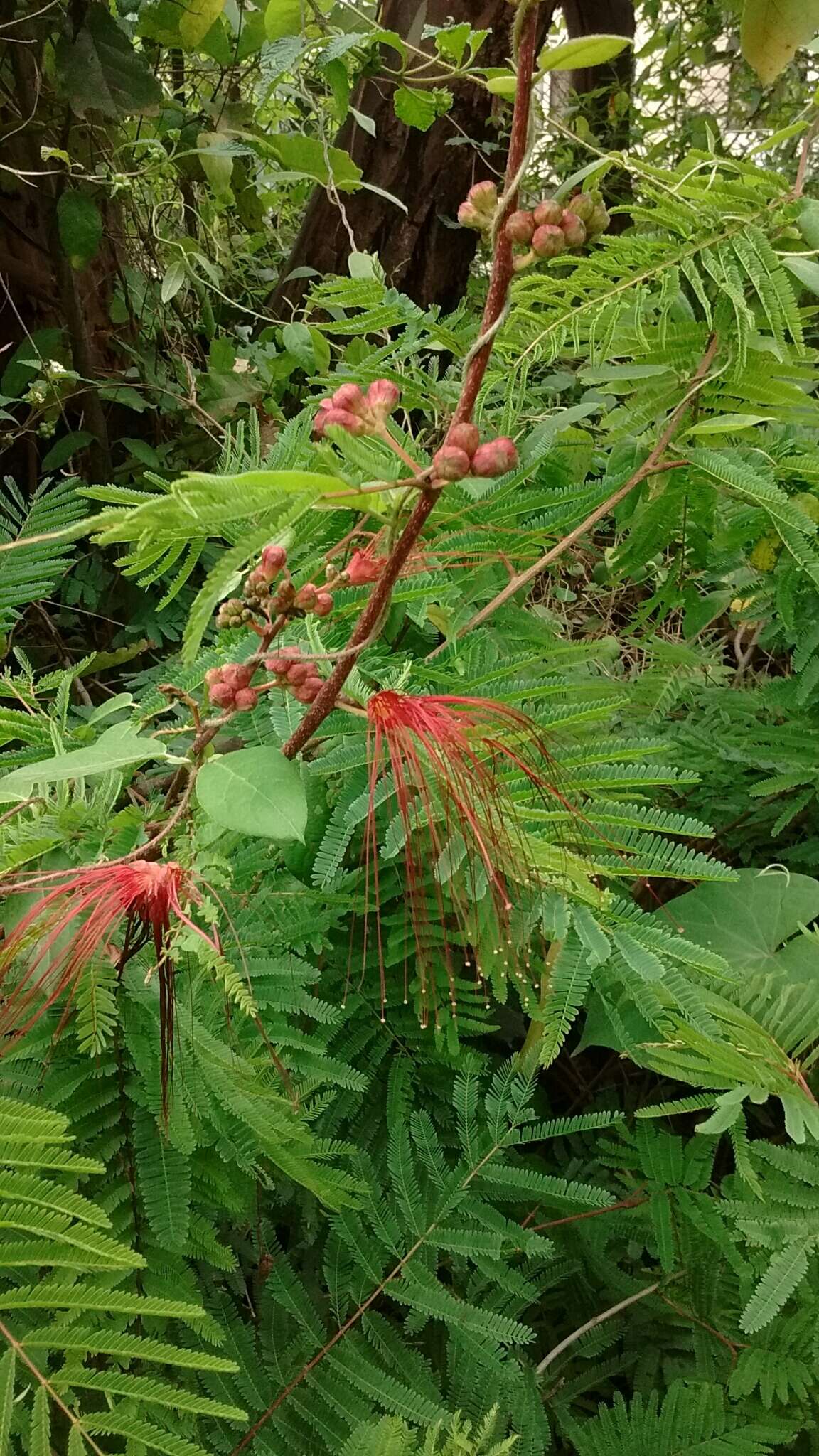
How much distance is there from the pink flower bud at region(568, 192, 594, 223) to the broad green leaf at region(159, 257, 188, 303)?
3.27 feet

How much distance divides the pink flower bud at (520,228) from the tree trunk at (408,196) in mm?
1175

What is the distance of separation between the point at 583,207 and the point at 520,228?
4cm

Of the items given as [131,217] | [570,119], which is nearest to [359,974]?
[131,217]

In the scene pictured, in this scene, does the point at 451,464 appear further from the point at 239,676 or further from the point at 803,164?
the point at 803,164

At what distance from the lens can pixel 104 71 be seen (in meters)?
1.13

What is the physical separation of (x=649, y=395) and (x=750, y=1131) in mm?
656

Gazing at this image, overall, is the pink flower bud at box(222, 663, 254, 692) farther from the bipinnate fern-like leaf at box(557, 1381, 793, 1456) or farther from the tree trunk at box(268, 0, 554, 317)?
the tree trunk at box(268, 0, 554, 317)

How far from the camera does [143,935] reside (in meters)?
0.44

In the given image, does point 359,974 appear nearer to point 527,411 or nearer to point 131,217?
point 527,411

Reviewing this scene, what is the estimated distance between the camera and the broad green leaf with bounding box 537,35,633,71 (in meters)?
0.38

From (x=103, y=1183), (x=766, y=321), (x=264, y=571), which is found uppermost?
(x=766, y=321)

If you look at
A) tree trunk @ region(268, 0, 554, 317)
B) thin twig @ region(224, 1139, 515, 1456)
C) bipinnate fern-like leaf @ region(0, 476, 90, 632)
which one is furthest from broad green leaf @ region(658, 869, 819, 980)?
tree trunk @ region(268, 0, 554, 317)

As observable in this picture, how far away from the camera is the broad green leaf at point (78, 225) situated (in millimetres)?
1197

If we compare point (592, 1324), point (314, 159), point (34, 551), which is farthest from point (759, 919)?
point (314, 159)
